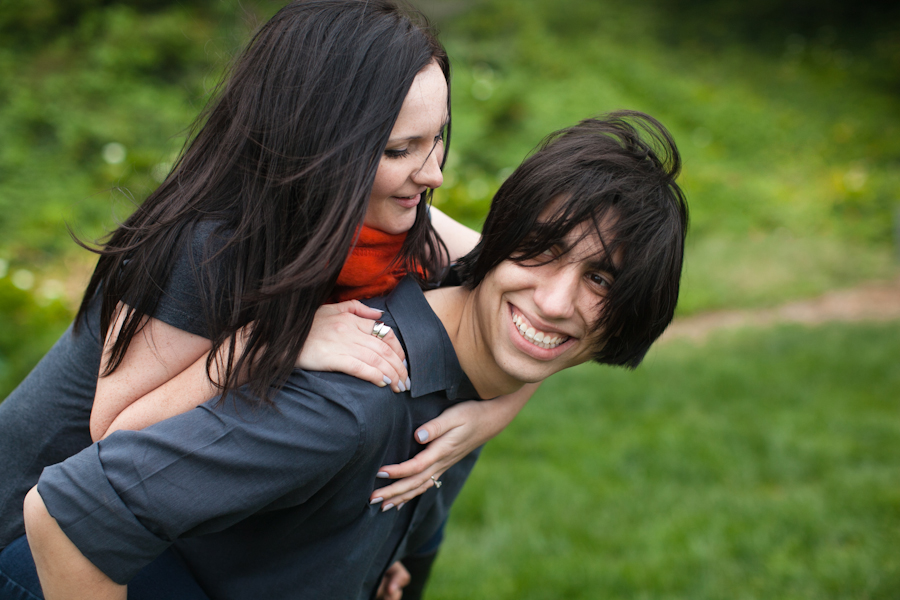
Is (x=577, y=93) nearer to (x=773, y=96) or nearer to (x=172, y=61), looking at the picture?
(x=773, y=96)

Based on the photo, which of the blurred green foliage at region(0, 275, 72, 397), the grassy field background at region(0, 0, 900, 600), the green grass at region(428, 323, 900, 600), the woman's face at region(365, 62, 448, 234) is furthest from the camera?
the blurred green foliage at region(0, 275, 72, 397)

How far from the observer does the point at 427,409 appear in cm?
195

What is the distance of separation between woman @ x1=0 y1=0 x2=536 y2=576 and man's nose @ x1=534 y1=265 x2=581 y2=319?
0.37 metres

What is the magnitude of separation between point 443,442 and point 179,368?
0.68 m

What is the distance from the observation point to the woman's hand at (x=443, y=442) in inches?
71.9

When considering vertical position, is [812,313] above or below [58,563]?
below

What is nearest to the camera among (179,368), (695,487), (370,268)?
(179,368)

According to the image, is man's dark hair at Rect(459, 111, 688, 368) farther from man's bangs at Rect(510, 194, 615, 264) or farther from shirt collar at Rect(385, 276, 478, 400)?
shirt collar at Rect(385, 276, 478, 400)

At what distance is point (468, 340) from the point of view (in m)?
2.00

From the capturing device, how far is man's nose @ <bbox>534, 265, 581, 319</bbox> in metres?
1.77

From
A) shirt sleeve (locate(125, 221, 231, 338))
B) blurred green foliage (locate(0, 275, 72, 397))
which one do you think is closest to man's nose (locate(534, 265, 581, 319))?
shirt sleeve (locate(125, 221, 231, 338))

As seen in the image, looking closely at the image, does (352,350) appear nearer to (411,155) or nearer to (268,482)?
(268,482)

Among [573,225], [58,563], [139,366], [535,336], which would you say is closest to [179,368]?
[139,366]

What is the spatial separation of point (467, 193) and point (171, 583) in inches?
237
